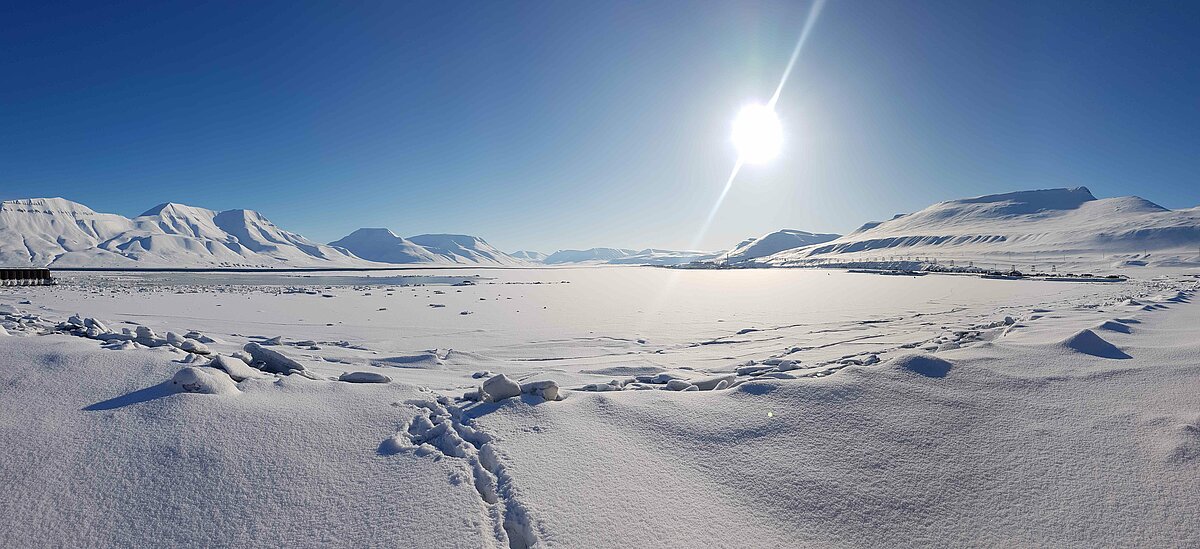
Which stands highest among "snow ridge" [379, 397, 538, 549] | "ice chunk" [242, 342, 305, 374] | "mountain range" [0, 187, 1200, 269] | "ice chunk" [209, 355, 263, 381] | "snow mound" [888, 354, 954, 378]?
→ "mountain range" [0, 187, 1200, 269]

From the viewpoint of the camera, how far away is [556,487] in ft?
10.1

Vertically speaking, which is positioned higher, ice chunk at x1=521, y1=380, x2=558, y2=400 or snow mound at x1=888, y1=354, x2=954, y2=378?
snow mound at x1=888, y1=354, x2=954, y2=378

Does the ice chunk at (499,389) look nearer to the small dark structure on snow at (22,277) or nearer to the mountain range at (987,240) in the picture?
the small dark structure on snow at (22,277)

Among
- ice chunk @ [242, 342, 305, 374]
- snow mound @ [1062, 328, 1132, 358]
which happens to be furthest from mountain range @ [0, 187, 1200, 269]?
ice chunk @ [242, 342, 305, 374]

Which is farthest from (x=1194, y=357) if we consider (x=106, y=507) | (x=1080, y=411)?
(x=106, y=507)

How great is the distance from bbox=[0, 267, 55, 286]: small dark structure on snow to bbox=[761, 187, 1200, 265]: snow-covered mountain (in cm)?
12660

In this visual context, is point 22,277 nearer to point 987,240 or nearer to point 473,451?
point 473,451

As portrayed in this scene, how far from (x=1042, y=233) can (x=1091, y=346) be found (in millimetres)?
167281

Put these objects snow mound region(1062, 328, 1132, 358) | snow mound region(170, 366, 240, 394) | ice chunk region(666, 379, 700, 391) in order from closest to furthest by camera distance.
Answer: snow mound region(170, 366, 240, 394) < ice chunk region(666, 379, 700, 391) < snow mound region(1062, 328, 1132, 358)

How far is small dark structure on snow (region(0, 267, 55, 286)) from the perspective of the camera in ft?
103

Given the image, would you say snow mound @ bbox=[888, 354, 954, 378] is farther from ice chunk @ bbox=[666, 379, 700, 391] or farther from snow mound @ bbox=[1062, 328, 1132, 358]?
snow mound @ bbox=[1062, 328, 1132, 358]

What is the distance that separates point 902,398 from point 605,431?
2651 mm

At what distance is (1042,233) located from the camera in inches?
5079

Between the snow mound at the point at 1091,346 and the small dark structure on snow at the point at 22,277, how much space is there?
1922 inches
